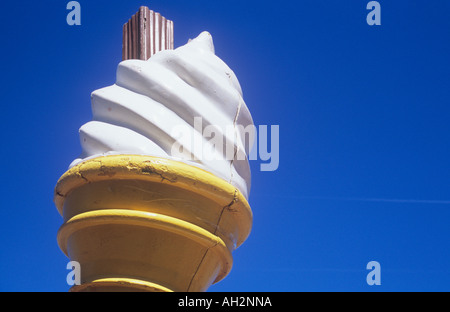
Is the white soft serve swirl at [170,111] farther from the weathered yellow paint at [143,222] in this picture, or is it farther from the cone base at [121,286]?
the cone base at [121,286]

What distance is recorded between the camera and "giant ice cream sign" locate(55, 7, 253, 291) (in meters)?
1.98

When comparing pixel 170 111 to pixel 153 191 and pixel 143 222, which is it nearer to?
pixel 153 191

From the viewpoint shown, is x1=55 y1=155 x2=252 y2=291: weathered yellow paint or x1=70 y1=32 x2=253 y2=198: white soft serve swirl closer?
x1=55 y1=155 x2=252 y2=291: weathered yellow paint

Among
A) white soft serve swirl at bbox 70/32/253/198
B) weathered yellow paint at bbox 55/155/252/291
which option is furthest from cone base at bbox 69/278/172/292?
white soft serve swirl at bbox 70/32/253/198

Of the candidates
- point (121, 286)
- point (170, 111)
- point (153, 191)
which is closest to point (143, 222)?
point (153, 191)

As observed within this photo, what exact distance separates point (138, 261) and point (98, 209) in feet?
0.77

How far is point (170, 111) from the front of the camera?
2232mm

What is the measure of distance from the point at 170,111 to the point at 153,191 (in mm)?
378

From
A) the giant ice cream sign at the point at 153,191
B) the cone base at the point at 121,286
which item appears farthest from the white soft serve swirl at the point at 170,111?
the cone base at the point at 121,286

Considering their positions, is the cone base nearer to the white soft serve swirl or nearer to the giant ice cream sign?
the giant ice cream sign
